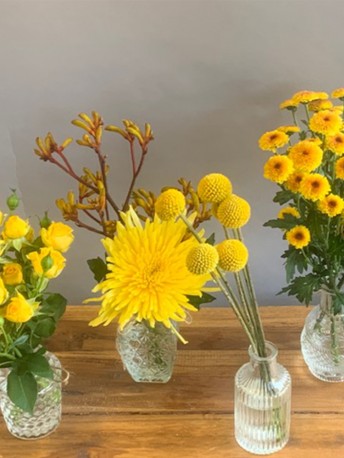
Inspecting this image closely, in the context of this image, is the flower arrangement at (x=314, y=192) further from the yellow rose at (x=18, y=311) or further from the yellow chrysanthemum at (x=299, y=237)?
the yellow rose at (x=18, y=311)

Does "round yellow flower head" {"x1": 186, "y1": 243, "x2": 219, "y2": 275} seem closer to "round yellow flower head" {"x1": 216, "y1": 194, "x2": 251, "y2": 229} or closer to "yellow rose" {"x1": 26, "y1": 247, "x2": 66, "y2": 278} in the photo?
"round yellow flower head" {"x1": 216, "y1": 194, "x2": 251, "y2": 229}

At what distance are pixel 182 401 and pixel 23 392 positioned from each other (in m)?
0.25

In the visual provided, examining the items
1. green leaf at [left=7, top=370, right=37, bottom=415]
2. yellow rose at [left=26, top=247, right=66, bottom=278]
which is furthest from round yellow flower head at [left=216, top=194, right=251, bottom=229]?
green leaf at [left=7, top=370, right=37, bottom=415]

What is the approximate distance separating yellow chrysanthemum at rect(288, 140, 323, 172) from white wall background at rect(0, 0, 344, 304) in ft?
0.84

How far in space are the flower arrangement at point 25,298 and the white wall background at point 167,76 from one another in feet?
0.92

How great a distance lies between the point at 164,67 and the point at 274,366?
501 millimetres

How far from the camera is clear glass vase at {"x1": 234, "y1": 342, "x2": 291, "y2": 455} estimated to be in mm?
967

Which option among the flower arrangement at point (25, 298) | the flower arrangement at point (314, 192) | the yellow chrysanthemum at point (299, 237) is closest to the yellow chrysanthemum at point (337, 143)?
the flower arrangement at point (314, 192)

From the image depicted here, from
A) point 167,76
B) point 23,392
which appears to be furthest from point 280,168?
point 23,392

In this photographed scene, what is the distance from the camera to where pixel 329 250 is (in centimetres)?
98

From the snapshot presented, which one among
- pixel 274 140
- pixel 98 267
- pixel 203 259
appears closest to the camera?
pixel 203 259

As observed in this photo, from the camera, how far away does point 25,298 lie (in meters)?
0.95

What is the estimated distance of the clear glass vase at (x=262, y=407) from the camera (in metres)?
0.97

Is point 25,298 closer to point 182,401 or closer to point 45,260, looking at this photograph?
point 45,260
